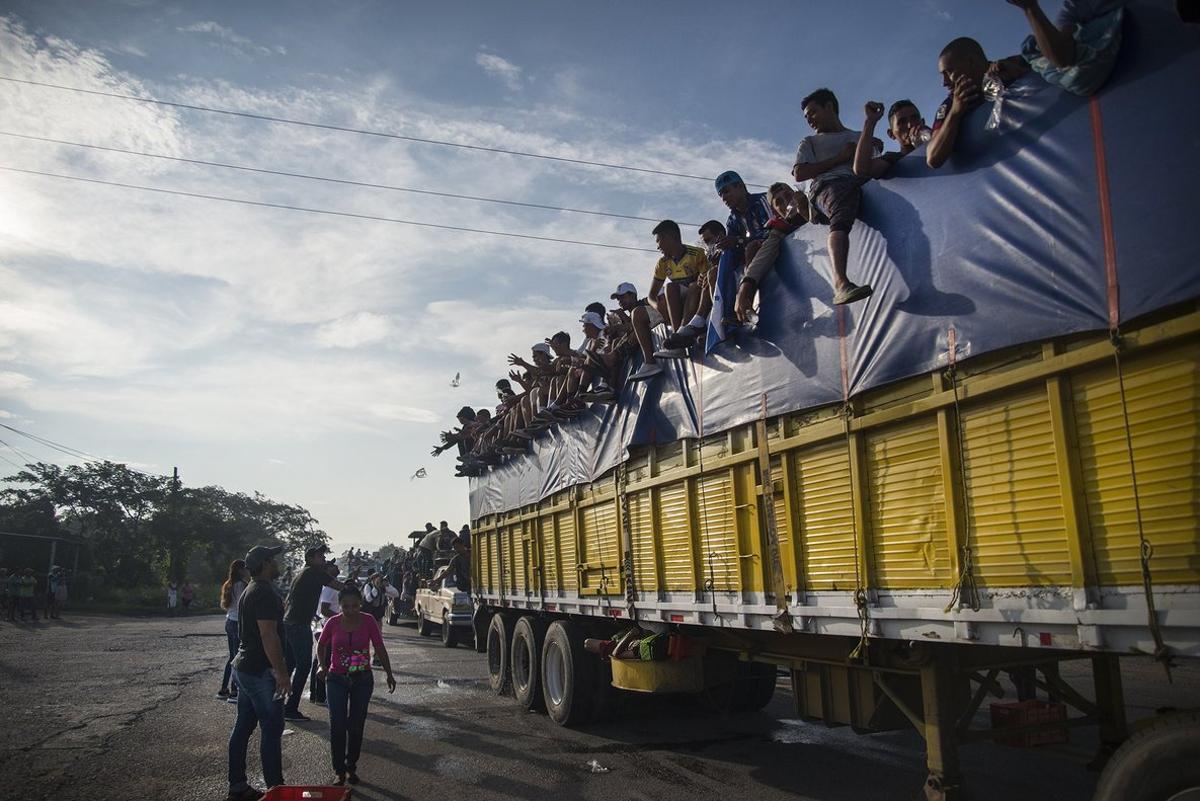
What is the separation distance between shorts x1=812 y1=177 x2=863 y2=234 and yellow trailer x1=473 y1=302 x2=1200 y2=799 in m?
0.92

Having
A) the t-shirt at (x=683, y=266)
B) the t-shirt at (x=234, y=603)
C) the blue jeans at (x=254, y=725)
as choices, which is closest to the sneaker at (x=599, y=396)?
the t-shirt at (x=683, y=266)

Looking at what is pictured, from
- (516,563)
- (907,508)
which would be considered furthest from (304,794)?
(516,563)

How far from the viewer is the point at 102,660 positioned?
1399 centimetres

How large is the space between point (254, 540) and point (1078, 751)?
245 feet

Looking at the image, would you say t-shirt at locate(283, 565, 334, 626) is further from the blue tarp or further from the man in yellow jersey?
the blue tarp

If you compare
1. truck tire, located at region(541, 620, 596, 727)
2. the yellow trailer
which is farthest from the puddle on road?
truck tire, located at region(541, 620, 596, 727)

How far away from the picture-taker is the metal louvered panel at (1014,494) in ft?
9.86

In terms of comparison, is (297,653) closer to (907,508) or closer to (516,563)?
(516,563)

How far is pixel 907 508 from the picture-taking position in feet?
12.0

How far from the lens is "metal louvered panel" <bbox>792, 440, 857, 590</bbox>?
13.3 ft

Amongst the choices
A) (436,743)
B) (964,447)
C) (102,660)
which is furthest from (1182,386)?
(102,660)

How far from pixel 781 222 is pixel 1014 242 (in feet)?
5.72

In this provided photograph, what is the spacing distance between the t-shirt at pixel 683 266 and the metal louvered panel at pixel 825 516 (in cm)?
279

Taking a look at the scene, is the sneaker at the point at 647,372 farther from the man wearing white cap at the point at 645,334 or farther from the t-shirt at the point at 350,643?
the t-shirt at the point at 350,643
